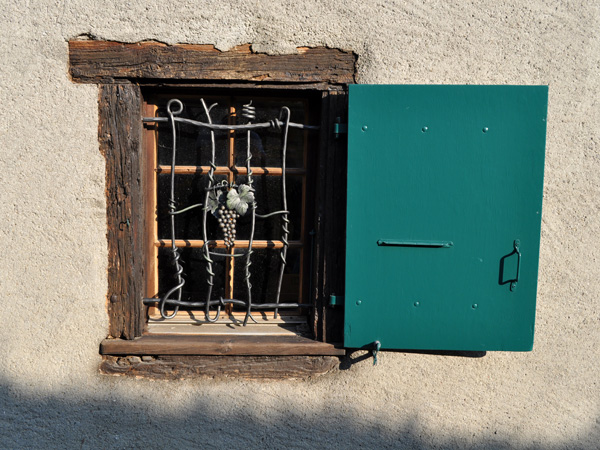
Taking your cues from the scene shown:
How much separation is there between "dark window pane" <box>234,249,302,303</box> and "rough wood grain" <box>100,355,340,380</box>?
34 cm

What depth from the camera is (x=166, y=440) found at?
2.28m

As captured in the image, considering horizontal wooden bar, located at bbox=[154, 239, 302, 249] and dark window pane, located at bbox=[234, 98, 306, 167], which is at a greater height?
dark window pane, located at bbox=[234, 98, 306, 167]

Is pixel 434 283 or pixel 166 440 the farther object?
pixel 166 440

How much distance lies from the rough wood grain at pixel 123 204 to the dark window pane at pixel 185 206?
0.53ft

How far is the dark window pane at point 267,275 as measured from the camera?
8.03 ft

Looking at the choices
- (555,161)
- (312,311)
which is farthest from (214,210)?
(555,161)

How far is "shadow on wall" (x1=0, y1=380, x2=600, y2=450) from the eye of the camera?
7.43ft

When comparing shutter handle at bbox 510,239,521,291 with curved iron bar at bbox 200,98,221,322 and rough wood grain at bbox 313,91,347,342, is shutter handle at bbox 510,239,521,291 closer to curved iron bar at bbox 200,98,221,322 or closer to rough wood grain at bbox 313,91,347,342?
rough wood grain at bbox 313,91,347,342

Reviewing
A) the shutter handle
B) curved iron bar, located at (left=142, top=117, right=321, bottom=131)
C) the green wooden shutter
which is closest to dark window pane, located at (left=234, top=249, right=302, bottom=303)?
the green wooden shutter

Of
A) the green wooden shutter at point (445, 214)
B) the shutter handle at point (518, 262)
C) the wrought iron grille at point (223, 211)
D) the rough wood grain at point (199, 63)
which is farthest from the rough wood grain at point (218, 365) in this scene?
the rough wood grain at point (199, 63)

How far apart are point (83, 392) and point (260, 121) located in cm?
169

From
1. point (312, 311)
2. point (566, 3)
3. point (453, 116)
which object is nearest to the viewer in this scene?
point (453, 116)

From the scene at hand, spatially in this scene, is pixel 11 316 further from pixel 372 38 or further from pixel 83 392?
pixel 372 38

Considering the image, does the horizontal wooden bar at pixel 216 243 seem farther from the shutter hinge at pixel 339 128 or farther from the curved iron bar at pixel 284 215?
the shutter hinge at pixel 339 128
